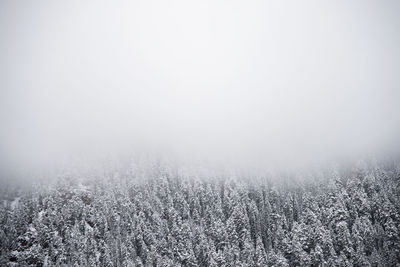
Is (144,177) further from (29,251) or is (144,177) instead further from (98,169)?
(29,251)

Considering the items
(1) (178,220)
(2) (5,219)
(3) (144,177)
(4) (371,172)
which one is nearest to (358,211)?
(4) (371,172)

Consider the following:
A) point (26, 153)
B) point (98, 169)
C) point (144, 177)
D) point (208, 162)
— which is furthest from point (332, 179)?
point (26, 153)

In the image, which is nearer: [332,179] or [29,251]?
[29,251]

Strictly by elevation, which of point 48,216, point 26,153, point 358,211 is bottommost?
point 358,211

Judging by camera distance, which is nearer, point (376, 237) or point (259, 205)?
point (376, 237)

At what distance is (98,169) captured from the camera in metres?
164

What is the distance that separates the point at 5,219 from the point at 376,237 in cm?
14625

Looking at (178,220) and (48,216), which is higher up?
(48,216)

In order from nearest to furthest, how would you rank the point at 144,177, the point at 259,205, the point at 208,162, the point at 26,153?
the point at 259,205 < the point at 144,177 < the point at 208,162 < the point at 26,153

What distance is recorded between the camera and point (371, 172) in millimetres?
149625

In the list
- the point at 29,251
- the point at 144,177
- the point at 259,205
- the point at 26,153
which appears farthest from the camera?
the point at 26,153

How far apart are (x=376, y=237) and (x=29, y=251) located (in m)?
130

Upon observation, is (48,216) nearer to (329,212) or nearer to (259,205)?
(259,205)

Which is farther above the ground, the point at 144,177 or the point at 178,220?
the point at 144,177
